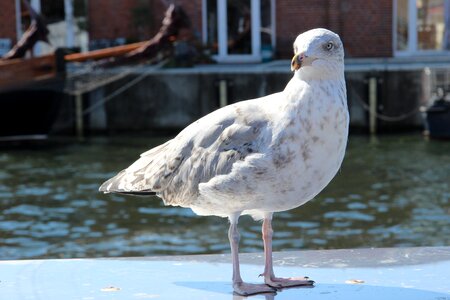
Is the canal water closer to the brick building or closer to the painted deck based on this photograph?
the painted deck

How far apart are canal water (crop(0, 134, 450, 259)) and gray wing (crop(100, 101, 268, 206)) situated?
27.1 ft

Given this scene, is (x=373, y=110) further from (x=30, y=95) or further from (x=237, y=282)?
(x=237, y=282)

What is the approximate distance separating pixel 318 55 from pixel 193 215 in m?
11.6

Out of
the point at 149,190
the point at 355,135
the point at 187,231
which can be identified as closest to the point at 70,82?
the point at 355,135

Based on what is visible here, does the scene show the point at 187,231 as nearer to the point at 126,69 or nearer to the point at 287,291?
the point at 287,291

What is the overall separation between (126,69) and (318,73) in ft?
71.7

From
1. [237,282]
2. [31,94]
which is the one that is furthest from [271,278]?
[31,94]

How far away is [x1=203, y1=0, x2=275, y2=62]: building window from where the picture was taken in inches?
1155

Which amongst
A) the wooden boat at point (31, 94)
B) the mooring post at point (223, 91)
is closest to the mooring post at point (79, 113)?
the wooden boat at point (31, 94)

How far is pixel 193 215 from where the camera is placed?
15.3 m

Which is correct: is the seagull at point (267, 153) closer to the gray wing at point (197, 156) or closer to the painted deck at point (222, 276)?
the gray wing at point (197, 156)

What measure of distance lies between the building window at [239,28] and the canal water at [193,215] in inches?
352

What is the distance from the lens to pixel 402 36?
95.3ft

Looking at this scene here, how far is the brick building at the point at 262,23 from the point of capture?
28906mm
